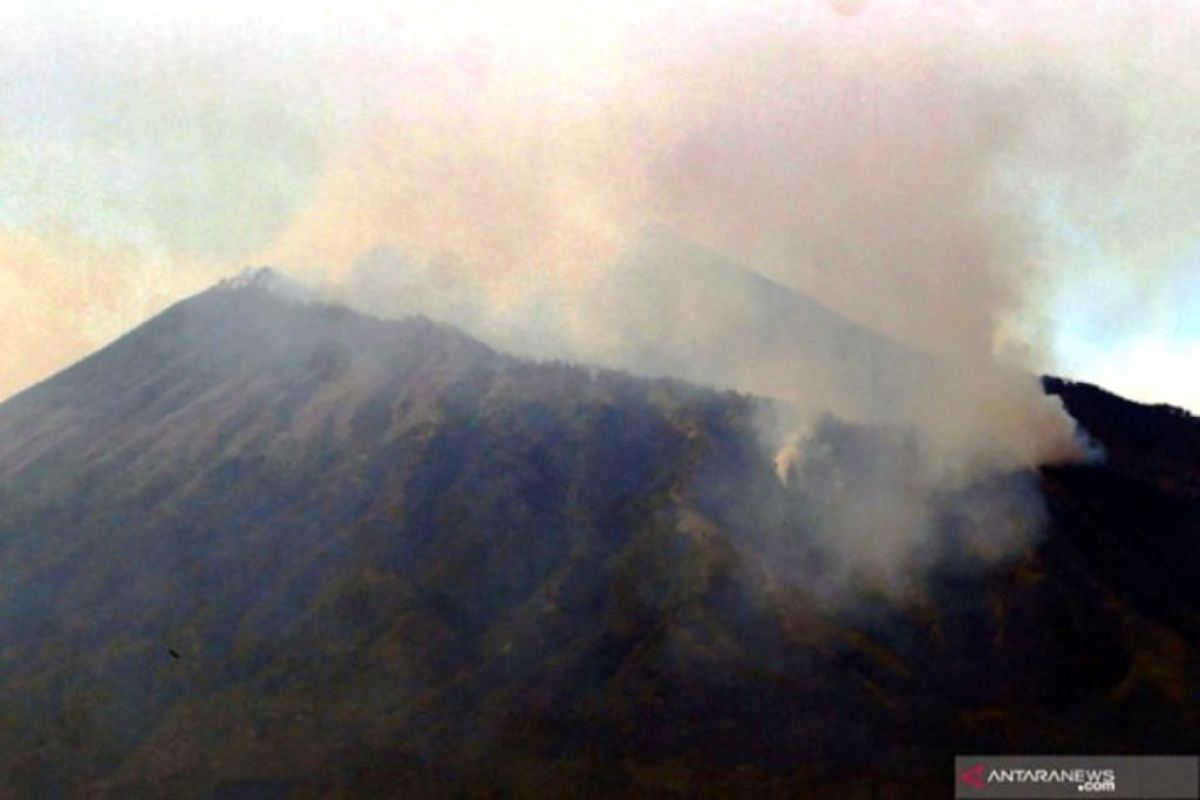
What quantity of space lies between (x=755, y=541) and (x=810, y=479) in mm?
9906

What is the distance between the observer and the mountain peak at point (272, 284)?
596ft

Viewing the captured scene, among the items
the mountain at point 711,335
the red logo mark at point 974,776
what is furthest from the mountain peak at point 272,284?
the red logo mark at point 974,776

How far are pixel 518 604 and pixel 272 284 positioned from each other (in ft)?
282

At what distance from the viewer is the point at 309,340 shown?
551 feet

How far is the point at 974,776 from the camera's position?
8469 centimetres

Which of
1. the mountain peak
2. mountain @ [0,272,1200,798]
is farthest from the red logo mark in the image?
the mountain peak

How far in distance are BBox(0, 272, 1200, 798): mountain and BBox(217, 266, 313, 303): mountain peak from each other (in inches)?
916

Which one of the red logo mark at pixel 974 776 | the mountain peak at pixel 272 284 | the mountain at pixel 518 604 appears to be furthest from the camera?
the mountain peak at pixel 272 284

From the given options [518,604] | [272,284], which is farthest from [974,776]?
[272,284]

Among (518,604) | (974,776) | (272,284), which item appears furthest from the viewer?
(272,284)

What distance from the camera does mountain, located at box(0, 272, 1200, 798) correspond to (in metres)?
94.2

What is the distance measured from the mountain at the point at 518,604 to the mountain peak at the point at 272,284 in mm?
23258

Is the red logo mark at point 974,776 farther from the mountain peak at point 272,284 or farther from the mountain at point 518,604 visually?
the mountain peak at point 272,284

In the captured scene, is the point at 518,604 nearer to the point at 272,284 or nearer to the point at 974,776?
the point at 974,776
